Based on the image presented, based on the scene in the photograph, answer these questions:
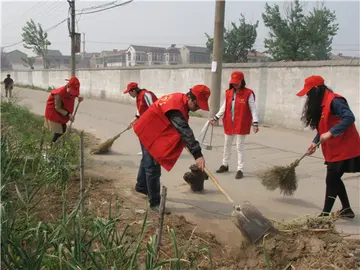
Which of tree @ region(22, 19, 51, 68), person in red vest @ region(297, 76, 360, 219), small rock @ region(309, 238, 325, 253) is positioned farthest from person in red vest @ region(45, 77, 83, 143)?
tree @ region(22, 19, 51, 68)

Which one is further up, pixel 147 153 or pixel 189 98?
pixel 189 98

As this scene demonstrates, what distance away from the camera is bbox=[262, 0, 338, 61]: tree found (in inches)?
899

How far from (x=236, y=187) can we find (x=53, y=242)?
126 inches

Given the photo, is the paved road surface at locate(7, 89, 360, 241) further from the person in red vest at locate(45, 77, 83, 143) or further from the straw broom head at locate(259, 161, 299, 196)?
the person in red vest at locate(45, 77, 83, 143)

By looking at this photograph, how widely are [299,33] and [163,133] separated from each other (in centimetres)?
2137

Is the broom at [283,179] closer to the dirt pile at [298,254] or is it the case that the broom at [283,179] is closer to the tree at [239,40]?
the dirt pile at [298,254]

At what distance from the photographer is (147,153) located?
4109 millimetres

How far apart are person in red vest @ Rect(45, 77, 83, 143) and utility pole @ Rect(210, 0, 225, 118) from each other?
5509mm

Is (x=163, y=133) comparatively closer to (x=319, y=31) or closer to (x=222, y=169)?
(x=222, y=169)

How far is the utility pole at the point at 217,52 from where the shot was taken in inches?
407

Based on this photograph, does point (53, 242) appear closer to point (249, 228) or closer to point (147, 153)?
point (249, 228)

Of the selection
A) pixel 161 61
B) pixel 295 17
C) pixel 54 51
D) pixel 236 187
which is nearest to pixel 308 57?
pixel 295 17

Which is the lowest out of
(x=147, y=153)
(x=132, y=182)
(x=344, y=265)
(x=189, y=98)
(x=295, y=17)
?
(x=132, y=182)

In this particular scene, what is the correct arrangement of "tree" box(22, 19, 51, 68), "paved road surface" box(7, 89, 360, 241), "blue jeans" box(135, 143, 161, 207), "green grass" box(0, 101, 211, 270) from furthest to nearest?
"tree" box(22, 19, 51, 68), "paved road surface" box(7, 89, 360, 241), "blue jeans" box(135, 143, 161, 207), "green grass" box(0, 101, 211, 270)
